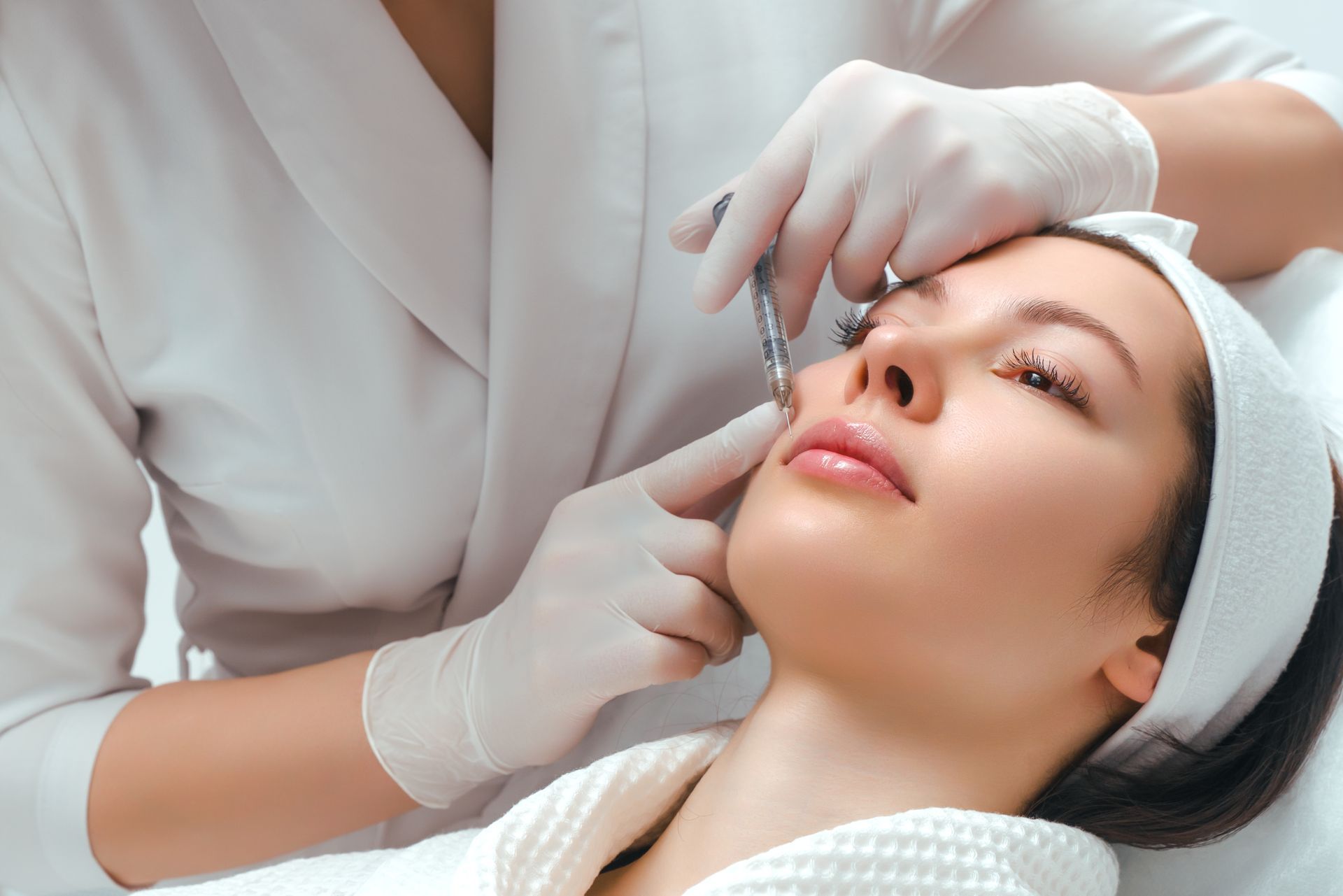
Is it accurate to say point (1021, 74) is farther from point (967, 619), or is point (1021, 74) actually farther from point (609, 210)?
point (967, 619)

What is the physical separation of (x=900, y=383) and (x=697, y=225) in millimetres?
304

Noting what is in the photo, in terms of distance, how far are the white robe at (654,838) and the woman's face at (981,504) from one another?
117mm

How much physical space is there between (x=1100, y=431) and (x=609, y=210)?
56cm

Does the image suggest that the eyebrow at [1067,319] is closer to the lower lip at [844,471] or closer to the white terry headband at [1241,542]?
the white terry headband at [1241,542]

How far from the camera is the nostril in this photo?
3.07ft

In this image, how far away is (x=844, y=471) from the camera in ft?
2.92

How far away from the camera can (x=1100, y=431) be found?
90 cm

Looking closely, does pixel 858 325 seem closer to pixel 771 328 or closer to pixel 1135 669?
pixel 771 328

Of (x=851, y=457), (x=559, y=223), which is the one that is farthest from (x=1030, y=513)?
(x=559, y=223)

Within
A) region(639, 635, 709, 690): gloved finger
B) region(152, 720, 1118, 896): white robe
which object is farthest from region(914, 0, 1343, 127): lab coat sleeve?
region(152, 720, 1118, 896): white robe

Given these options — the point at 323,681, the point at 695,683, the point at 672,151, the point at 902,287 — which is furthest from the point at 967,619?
the point at 323,681

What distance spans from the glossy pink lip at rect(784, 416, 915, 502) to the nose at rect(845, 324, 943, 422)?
0.04 meters

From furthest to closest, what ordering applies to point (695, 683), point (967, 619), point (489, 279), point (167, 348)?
point (695, 683) < point (489, 279) < point (167, 348) < point (967, 619)

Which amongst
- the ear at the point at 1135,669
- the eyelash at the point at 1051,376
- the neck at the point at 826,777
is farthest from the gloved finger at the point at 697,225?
the ear at the point at 1135,669
